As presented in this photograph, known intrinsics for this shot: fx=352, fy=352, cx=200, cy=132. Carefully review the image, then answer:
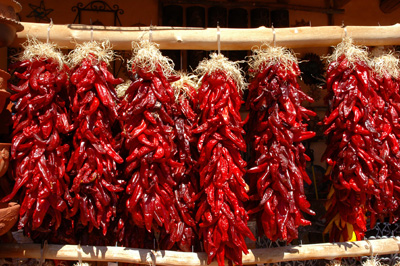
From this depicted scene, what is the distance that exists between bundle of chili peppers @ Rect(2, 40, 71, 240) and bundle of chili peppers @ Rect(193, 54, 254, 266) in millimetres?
949

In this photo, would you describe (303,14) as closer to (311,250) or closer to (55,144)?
(311,250)

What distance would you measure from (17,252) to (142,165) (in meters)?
1.13

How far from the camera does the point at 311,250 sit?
2654 mm

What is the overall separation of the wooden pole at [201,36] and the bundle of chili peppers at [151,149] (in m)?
0.22

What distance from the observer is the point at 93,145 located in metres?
2.34

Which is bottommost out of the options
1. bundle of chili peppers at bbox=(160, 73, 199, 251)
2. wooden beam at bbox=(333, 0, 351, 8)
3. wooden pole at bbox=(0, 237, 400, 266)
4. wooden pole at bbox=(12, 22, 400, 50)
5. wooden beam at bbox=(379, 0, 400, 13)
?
wooden pole at bbox=(0, 237, 400, 266)

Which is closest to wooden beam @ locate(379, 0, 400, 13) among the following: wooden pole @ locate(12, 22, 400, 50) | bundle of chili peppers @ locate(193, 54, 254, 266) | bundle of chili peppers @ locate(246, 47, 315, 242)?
wooden pole @ locate(12, 22, 400, 50)

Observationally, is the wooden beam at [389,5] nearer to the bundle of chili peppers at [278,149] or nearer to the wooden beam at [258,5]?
the wooden beam at [258,5]

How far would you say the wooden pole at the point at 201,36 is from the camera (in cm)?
261

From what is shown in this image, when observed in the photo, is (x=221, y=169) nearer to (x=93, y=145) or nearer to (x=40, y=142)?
(x=93, y=145)

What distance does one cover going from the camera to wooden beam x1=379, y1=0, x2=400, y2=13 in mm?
5105

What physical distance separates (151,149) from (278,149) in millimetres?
889

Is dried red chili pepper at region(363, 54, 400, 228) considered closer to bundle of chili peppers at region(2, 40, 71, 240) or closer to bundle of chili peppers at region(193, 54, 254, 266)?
bundle of chili peppers at region(193, 54, 254, 266)

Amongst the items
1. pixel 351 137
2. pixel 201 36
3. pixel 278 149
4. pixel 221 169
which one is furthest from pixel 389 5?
pixel 221 169
